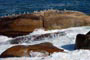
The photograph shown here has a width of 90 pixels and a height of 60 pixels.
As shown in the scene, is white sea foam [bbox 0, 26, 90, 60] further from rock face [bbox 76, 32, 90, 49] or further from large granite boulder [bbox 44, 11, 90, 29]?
large granite boulder [bbox 44, 11, 90, 29]

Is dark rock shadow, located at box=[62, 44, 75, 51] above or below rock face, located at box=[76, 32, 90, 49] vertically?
below

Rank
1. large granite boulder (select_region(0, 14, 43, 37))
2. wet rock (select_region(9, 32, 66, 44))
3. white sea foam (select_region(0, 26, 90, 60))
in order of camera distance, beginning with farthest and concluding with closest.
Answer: large granite boulder (select_region(0, 14, 43, 37)), wet rock (select_region(9, 32, 66, 44)), white sea foam (select_region(0, 26, 90, 60))

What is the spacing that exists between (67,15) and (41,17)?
1.33m

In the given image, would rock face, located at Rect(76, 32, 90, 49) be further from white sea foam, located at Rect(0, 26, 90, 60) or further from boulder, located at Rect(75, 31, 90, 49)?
white sea foam, located at Rect(0, 26, 90, 60)

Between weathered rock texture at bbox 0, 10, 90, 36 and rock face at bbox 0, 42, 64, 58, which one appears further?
weathered rock texture at bbox 0, 10, 90, 36

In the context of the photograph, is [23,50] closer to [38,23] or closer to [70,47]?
[70,47]

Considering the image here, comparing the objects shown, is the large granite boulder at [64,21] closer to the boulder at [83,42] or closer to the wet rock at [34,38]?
the wet rock at [34,38]

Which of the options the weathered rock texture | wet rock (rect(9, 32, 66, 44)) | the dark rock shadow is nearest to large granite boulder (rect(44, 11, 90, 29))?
the weathered rock texture

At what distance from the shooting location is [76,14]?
61.0ft

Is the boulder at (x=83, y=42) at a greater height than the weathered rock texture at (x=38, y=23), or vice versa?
the boulder at (x=83, y=42)

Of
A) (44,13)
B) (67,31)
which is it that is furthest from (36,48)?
(44,13)

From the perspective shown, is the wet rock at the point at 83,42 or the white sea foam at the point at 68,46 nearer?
the white sea foam at the point at 68,46

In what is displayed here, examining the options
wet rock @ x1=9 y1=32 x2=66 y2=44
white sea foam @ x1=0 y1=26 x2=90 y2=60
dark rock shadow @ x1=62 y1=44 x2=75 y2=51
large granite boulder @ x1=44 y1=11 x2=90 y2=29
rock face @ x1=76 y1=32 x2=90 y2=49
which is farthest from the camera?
large granite boulder @ x1=44 y1=11 x2=90 y2=29

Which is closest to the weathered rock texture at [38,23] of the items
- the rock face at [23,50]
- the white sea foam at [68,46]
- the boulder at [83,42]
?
the white sea foam at [68,46]
